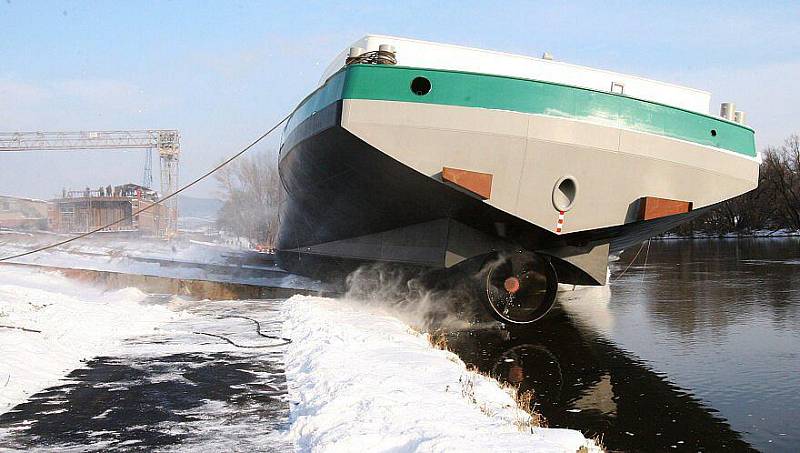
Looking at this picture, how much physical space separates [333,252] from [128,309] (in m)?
3.74

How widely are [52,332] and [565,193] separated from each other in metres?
6.54

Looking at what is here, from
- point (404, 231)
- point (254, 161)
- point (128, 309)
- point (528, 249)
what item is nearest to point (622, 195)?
point (528, 249)

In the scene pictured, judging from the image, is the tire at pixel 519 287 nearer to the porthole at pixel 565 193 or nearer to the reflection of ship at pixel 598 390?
the reflection of ship at pixel 598 390

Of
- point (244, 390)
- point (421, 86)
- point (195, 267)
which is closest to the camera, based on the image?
point (244, 390)

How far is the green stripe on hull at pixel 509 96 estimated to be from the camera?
8.59 metres

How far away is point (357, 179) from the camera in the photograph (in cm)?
988

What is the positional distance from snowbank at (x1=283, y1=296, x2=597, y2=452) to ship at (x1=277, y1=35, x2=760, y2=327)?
6.93ft

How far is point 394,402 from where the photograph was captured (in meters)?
4.89

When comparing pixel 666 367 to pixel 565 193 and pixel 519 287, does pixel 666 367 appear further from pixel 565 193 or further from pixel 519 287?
pixel 519 287

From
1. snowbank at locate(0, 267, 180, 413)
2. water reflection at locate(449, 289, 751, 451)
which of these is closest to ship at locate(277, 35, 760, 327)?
water reflection at locate(449, 289, 751, 451)

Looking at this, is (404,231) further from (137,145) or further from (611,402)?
(137,145)

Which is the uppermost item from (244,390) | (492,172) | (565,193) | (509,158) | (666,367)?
(509,158)

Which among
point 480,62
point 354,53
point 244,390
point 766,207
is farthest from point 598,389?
point 766,207

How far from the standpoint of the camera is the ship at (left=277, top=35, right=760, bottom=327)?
861cm
